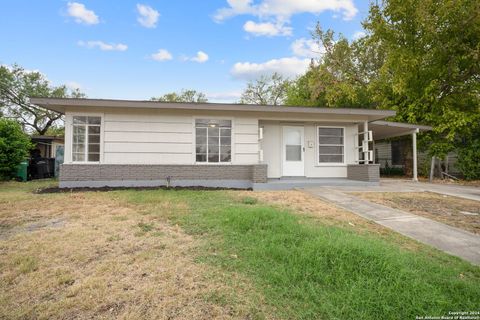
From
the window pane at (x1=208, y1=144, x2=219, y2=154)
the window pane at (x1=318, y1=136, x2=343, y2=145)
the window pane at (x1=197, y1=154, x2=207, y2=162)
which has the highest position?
the window pane at (x1=318, y1=136, x2=343, y2=145)

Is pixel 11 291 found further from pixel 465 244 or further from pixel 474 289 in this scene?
pixel 465 244

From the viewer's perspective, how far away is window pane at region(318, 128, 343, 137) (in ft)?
33.3

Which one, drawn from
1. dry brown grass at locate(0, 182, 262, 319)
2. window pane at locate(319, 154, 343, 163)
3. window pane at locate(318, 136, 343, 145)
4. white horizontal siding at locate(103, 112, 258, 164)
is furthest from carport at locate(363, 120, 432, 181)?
dry brown grass at locate(0, 182, 262, 319)

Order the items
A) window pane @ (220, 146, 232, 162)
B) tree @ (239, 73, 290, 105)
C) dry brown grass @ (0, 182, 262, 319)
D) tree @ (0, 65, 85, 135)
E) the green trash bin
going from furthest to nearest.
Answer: tree @ (239, 73, 290, 105), tree @ (0, 65, 85, 135), the green trash bin, window pane @ (220, 146, 232, 162), dry brown grass @ (0, 182, 262, 319)

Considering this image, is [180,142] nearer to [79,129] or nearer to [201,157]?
[201,157]

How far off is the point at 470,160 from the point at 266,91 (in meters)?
22.3

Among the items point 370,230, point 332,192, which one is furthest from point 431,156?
point 370,230

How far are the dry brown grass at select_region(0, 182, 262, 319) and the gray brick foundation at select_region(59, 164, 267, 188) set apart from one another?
4055mm

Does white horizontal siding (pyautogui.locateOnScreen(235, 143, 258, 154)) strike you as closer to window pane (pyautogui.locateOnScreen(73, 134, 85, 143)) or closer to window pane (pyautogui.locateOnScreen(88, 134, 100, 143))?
window pane (pyautogui.locateOnScreen(88, 134, 100, 143))

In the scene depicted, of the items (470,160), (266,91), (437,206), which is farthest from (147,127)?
(266,91)

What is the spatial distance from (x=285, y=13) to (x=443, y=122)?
→ 1006 centimetres

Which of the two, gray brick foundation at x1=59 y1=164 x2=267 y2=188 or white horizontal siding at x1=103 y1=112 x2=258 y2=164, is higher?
white horizontal siding at x1=103 y1=112 x2=258 y2=164

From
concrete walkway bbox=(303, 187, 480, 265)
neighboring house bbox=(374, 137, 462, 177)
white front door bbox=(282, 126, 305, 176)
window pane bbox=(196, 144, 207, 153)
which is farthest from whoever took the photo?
neighboring house bbox=(374, 137, 462, 177)

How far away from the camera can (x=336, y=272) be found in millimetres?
2492
